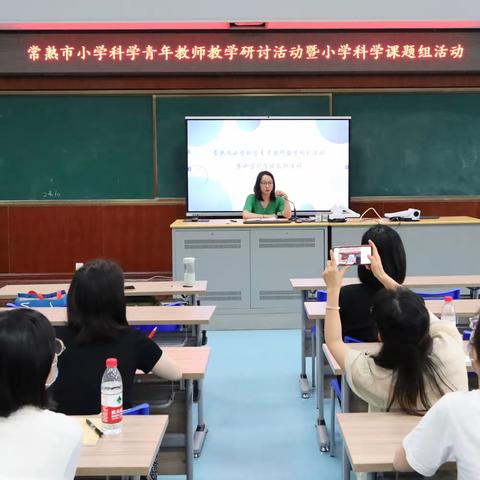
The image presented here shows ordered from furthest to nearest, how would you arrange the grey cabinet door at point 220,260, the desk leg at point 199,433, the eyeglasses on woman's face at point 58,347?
the grey cabinet door at point 220,260
the desk leg at point 199,433
the eyeglasses on woman's face at point 58,347

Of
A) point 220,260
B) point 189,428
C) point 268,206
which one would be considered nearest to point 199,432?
point 189,428

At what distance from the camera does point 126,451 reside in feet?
5.48

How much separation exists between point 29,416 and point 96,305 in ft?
2.62

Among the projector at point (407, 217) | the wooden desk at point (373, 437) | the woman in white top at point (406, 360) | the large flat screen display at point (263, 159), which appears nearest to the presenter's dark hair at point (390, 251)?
the woman in white top at point (406, 360)

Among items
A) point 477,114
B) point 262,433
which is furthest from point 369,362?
point 477,114

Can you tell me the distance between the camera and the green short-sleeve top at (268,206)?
20.6 ft

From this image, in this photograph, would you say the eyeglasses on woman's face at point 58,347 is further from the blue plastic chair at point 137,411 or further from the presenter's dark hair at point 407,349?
the presenter's dark hair at point 407,349

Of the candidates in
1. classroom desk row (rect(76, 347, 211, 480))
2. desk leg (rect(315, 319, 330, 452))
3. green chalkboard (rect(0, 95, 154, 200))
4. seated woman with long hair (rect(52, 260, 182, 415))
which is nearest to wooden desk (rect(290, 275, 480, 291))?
desk leg (rect(315, 319, 330, 452))

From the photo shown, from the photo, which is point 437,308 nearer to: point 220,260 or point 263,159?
point 220,260

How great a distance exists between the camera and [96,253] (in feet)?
23.3

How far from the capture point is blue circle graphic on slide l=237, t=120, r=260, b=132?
6.78 metres

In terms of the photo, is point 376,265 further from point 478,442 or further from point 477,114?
point 477,114

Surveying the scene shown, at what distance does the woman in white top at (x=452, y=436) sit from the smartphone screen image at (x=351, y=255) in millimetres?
862

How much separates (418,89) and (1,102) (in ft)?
15.1
